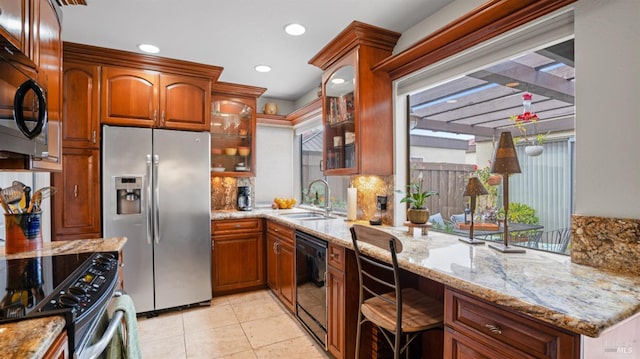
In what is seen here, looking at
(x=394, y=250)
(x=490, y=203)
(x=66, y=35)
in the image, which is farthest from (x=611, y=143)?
(x=66, y=35)

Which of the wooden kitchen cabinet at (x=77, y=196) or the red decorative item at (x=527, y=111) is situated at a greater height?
the red decorative item at (x=527, y=111)

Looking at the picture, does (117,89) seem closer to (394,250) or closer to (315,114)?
(315,114)

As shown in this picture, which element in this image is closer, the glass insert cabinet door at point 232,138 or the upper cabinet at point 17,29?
the upper cabinet at point 17,29

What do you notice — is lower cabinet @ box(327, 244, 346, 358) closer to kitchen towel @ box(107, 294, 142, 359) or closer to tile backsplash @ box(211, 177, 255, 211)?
kitchen towel @ box(107, 294, 142, 359)

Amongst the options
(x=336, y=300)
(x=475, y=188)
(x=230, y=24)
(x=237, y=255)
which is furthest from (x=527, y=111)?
(x=237, y=255)

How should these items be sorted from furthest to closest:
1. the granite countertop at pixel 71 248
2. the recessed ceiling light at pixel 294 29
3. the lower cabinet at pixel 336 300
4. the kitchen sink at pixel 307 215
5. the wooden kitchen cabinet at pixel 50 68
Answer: the kitchen sink at pixel 307 215 → the recessed ceiling light at pixel 294 29 → the lower cabinet at pixel 336 300 → the granite countertop at pixel 71 248 → the wooden kitchen cabinet at pixel 50 68

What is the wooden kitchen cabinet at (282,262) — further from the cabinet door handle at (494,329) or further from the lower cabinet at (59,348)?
the lower cabinet at (59,348)

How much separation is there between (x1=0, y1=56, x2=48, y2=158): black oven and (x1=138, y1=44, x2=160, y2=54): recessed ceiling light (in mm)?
1605

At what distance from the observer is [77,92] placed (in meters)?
2.76

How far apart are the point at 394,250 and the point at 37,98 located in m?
1.67

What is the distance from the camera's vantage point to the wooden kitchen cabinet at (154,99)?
112 inches

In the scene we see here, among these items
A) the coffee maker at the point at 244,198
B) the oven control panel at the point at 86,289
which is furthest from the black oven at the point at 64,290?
the coffee maker at the point at 244,198

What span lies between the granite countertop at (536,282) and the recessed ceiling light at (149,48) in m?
2.60

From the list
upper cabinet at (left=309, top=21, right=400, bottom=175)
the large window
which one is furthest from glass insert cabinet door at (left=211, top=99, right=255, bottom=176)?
the large window
